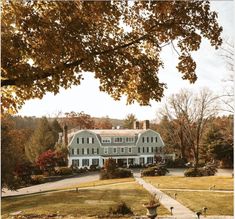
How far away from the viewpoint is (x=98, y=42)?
14.7 ft

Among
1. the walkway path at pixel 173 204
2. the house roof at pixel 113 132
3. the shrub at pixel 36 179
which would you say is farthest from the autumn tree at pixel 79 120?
the walkway path at pixel 173 204

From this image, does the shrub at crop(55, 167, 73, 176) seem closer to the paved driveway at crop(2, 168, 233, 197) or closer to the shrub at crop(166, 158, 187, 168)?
the paved driveway at crop(2, 168, 233, 197)

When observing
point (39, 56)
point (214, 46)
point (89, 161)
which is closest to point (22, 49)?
point (39, 56)

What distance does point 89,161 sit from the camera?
26.3 m

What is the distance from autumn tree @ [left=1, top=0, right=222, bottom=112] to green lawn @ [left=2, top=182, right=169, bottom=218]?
5.61 meters

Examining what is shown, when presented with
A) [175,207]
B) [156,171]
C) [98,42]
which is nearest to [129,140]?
[156,171]

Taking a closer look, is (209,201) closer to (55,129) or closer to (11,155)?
(11,155)

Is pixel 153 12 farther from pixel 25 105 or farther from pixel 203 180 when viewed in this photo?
pixel 203 180

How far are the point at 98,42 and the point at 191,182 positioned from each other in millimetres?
13258

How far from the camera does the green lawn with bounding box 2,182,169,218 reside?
10.4 m

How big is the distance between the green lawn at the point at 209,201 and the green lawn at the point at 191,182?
69.2 inches

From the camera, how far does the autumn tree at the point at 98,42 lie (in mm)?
4156

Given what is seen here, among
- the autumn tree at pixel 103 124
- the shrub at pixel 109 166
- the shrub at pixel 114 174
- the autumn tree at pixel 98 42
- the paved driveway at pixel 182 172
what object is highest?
the autumn tree at pixel 103 124

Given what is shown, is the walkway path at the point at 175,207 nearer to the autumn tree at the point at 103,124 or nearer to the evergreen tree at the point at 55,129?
the evergreen tree at the point at 55,129
